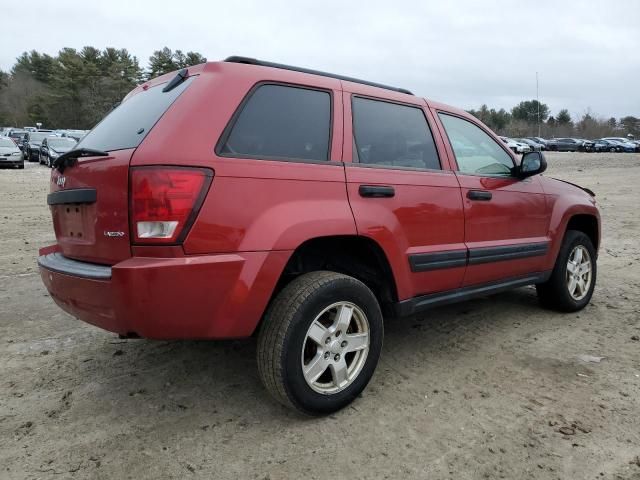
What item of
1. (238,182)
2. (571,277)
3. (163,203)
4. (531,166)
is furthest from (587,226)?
(163,203)

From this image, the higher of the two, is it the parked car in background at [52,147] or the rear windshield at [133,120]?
the parked car in background at [52,147]

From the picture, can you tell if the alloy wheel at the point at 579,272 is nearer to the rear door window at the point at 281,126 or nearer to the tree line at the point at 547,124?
the rear door window at the point at 281,126

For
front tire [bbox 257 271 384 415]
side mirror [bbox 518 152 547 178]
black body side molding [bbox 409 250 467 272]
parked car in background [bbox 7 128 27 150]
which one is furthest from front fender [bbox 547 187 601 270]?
parked car in background [bbox 7 128 27 150]

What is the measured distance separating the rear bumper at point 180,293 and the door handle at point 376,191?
0.63 meters

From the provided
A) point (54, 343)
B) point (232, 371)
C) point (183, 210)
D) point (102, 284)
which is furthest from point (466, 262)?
point (54, 343)

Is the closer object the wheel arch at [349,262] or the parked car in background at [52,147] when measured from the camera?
the wheel arch at [349,262]

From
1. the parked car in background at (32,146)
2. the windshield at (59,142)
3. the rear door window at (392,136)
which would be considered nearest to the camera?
the rear door window at (392,136)

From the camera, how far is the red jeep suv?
2256 millimetres

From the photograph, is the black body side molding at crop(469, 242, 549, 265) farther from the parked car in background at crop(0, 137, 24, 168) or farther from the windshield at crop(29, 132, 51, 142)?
the windshield at crop(29, 132, 51, 142)

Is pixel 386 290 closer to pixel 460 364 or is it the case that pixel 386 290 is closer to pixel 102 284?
pixel 460 364

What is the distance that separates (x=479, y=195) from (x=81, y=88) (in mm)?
70598

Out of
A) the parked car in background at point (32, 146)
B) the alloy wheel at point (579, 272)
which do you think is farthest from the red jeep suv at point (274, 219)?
the parked car in background at point (32, 146)

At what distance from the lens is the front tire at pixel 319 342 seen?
247 centimetres

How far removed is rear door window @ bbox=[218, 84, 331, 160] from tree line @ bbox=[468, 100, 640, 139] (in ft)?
254
